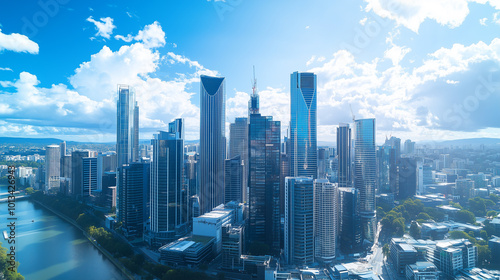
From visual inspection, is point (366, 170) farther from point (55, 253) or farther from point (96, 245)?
point (55, 253)

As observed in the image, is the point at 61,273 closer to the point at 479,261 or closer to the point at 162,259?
the point at 162,259

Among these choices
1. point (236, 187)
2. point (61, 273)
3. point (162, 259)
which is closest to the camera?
point (61, 273)

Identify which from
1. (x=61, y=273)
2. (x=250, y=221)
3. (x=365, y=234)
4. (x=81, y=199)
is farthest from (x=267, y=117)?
(x=81, y=199)

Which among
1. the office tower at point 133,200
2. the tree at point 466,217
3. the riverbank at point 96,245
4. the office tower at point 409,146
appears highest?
the office tower at point 409,146

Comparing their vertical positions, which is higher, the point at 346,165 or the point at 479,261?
the point at 346,165

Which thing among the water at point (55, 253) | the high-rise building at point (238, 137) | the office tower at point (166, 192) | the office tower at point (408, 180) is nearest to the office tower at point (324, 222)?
the office tower at point (166, 192)

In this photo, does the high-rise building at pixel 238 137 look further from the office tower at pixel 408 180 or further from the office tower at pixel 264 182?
the office tower at pixel 408 180

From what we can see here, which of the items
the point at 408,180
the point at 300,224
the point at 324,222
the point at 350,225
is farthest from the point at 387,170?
the point at 300,224

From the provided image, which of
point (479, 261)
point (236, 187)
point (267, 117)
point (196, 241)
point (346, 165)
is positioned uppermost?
point (267, 117)
